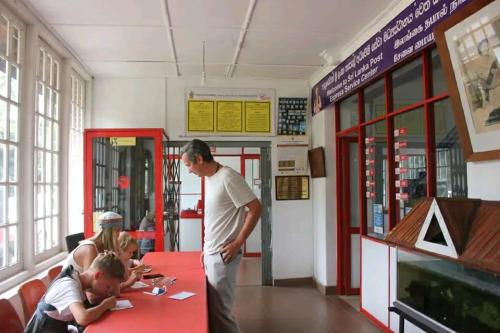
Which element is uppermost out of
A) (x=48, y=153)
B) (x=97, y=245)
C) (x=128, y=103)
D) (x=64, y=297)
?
(x=128, y=103)

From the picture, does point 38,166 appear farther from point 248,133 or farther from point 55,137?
point 248,133

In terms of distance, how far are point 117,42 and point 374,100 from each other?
2755 mm

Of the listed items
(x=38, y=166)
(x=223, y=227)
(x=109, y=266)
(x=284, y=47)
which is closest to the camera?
(x=109, y=266)

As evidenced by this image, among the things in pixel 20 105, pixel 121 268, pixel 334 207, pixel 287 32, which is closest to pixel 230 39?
pixel 287 32

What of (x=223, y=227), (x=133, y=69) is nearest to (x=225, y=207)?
(x=223, y=227)

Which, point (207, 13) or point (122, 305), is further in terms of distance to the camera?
point (207, 13)

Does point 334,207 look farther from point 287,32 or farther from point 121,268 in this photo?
point 121,268

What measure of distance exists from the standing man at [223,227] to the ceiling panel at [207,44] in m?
1.69

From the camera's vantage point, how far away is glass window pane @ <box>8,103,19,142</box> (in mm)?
3188

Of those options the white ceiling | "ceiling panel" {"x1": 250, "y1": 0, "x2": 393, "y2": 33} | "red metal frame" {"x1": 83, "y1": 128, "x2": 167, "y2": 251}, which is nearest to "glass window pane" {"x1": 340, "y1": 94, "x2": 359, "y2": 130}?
the white ceiling

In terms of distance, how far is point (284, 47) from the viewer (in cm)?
448

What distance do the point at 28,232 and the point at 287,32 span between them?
117 inches

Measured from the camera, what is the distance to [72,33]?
4008 mm

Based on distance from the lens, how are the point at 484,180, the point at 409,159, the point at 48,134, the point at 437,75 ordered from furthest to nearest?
1. the point at 48,134
2. the point at 409,159
3. the point at 437,75
4. the point at 484,180
